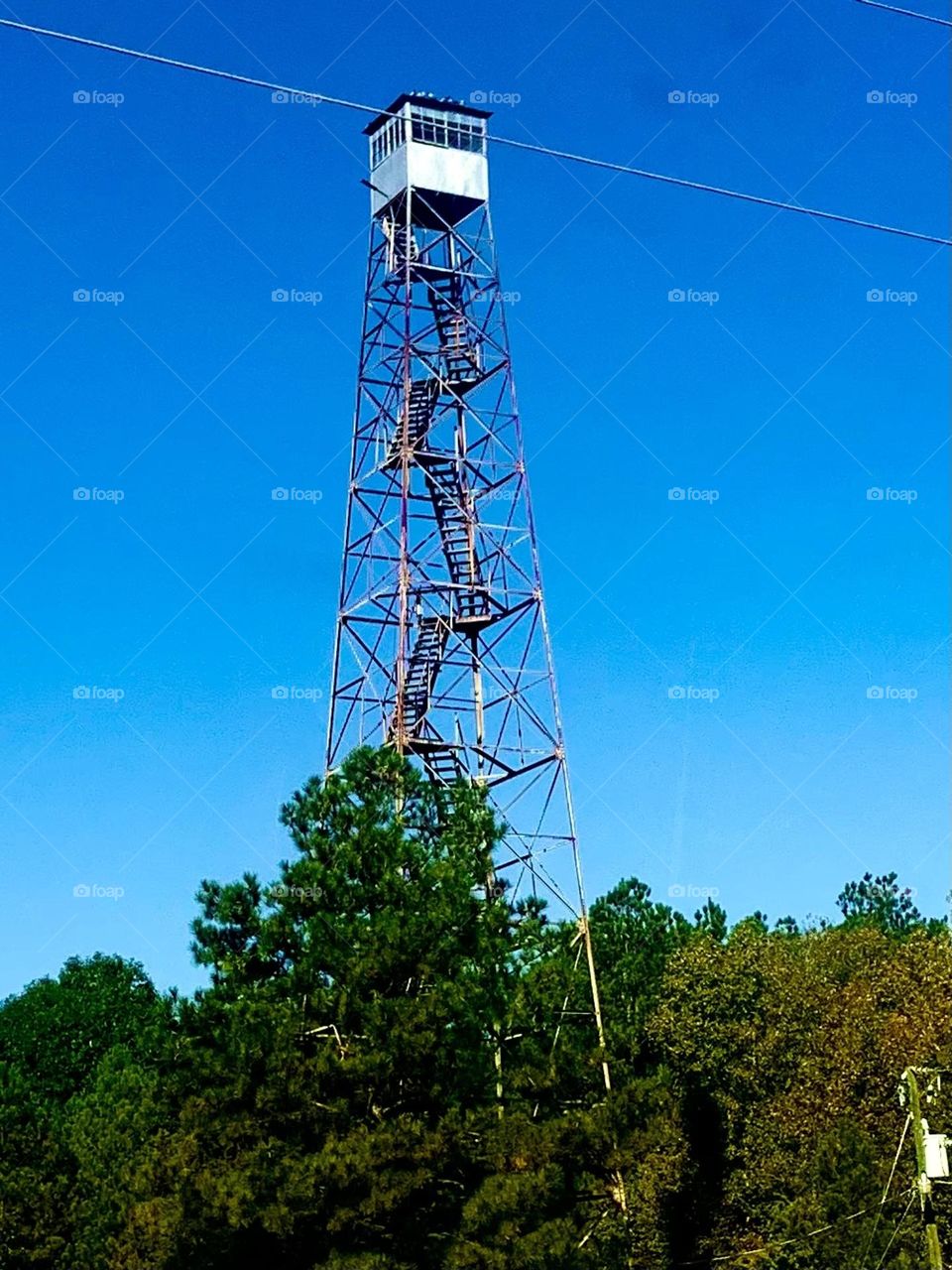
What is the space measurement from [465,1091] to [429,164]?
2004cm

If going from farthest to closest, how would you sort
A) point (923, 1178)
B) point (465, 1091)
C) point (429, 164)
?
point (429, 164), point (465, 1091), point (923, 1178)

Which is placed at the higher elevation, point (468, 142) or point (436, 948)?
point (468, 142)

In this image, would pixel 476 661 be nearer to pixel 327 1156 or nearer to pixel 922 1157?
pixel 327 1156

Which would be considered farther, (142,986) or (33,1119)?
(142,986)

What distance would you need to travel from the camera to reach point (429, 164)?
3859cm

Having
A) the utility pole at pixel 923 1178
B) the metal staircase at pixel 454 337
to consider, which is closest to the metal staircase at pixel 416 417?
the metal staircase at pixel 454 337

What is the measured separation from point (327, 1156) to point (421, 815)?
304 inches

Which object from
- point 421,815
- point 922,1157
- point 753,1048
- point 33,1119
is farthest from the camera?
point 33,1119

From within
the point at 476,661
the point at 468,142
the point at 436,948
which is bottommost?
the point at 436,948

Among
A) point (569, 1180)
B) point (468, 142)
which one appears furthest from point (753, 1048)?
point (468, 142)

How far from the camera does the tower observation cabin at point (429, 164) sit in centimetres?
3847

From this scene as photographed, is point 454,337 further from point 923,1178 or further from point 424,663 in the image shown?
point 923,1178

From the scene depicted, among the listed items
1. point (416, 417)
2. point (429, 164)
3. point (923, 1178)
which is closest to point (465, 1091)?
point (923, 1178)

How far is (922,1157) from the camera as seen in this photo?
24.9 metres
